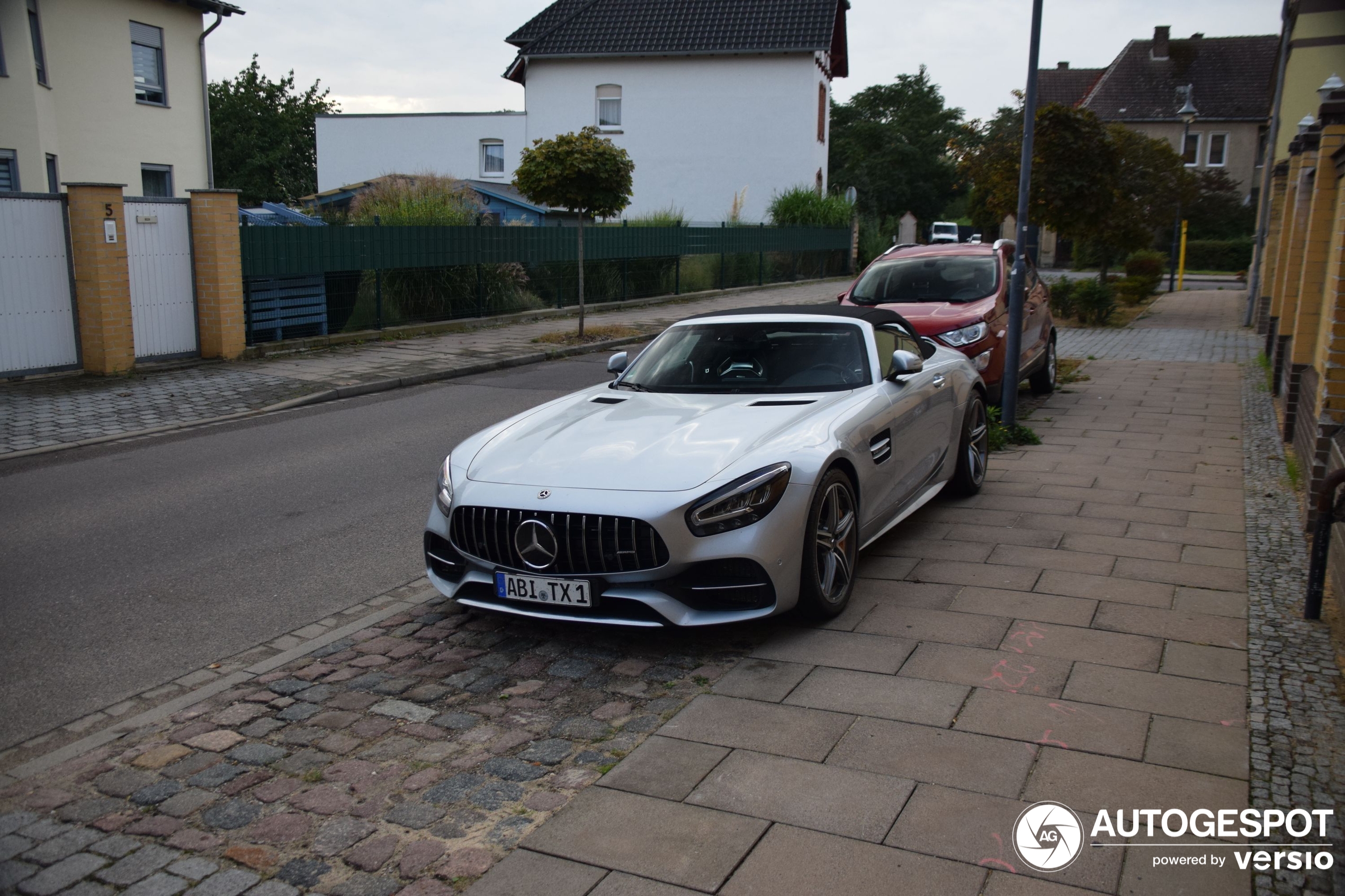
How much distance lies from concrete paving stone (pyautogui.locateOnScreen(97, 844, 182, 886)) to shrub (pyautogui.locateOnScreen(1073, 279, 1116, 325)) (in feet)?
68.9

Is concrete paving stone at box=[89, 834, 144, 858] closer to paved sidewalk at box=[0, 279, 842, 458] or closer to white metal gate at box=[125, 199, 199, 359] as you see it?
paved sidewalk at box=[0, 279, 842, 458]

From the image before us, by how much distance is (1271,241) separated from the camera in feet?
66.0

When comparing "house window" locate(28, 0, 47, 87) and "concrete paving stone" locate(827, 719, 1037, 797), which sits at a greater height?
"house window" locate(28, 0, 47, 87)

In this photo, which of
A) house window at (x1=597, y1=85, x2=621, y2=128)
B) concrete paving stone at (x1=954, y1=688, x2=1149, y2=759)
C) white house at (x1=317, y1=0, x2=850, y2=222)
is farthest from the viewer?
house window at (x1=597, y1=85, x2=621, y2=128)

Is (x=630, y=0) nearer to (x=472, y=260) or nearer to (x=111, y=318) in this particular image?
(x=472, y=260)

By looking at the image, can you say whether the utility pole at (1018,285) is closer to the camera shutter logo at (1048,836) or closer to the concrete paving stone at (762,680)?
the concrete paving stone at (762,680)

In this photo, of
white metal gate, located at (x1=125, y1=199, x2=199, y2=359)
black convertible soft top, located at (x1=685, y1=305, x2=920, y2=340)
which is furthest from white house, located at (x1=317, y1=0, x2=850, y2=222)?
black convertible soft top, located at (x1=685, y1=305, x2=920, y2=340)

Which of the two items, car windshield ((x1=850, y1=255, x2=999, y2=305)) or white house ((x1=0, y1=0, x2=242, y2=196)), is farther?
white house ((x1=0, y1=0, x2=242, y2=196))

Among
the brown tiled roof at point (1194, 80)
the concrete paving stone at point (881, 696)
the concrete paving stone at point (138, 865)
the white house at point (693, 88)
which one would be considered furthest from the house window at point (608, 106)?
the concrete paving stone at point (138, 865)

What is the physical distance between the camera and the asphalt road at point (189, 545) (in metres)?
5.00

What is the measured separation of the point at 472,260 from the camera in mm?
20406

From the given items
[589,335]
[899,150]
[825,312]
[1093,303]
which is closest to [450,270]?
[589,335]

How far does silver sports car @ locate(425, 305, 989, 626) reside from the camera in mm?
4746

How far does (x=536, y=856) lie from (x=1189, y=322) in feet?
73.9
